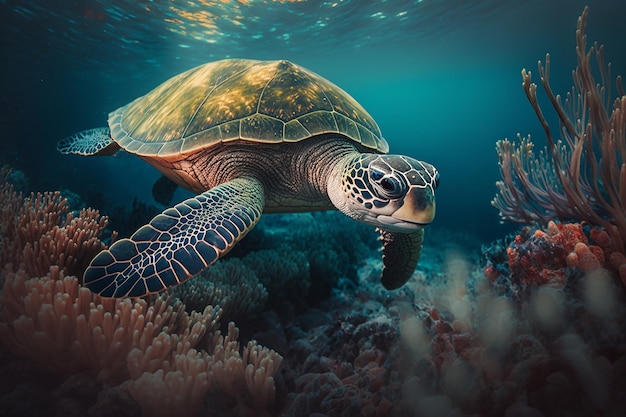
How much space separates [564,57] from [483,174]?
21.4m

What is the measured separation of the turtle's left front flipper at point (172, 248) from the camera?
1.70 meters

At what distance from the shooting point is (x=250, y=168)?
3250 millimetres

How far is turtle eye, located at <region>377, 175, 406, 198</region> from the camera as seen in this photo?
7.09 feet

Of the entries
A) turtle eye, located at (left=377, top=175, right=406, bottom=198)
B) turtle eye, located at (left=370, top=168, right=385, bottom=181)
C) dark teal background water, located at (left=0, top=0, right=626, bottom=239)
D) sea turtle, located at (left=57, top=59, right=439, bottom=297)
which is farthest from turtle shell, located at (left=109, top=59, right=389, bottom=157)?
dark teal background water, located at (left=0, top=0, right=626, bottom=239)

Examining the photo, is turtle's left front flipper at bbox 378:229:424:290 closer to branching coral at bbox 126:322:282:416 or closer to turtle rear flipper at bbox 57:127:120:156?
branching coral at bbox 126:322:282:416

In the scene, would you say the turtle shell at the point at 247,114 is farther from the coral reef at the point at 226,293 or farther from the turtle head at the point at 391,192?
the coral reef at the point at 226,293

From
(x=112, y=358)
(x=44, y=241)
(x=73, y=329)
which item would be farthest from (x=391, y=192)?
(x=44, y=241)

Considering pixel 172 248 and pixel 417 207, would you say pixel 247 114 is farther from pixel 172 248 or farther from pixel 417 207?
pixel 417 207

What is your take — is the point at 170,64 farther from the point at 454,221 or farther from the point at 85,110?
the point at 454,221

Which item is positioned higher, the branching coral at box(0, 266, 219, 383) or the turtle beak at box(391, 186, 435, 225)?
the turtle beak at box(391, 186, 435, 225)

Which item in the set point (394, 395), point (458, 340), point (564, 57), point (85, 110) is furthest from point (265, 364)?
point (85, 110)

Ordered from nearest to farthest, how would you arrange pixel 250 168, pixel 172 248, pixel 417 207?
pixel 172 248, pixel 417 207, pixel 250 168

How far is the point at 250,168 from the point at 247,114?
0.57 meters

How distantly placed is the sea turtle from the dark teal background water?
7.84 m
